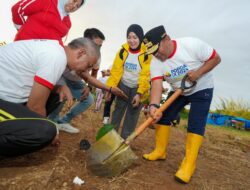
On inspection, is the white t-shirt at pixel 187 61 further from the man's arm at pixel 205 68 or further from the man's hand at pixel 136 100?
the man's hand at pixel 136 100

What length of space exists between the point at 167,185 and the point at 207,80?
53.7 inches

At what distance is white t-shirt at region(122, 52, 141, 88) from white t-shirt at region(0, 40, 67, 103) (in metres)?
2.10

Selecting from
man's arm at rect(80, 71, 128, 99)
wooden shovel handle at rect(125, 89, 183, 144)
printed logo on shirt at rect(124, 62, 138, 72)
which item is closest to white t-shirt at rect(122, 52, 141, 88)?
printed logo on shirt at rect(124, 62, 138, 72)

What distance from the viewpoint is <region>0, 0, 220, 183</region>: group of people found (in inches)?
95.7

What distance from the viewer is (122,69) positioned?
4.62 meters

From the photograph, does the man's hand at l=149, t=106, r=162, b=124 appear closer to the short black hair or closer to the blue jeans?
the blue jeans

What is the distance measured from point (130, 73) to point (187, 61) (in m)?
1.42

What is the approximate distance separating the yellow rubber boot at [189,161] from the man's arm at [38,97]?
1576 millimetres

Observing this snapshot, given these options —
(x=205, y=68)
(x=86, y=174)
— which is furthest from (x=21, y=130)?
(x=205, y=68)

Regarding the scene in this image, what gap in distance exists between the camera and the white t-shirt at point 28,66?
7.77 feet

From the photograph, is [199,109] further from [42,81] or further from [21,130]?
[21,130]

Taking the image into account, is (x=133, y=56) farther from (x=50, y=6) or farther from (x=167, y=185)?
(x=167, y=185)

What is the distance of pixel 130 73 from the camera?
456 cm

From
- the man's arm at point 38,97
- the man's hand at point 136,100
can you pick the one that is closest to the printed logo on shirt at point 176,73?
the man's hand at point 136,100
